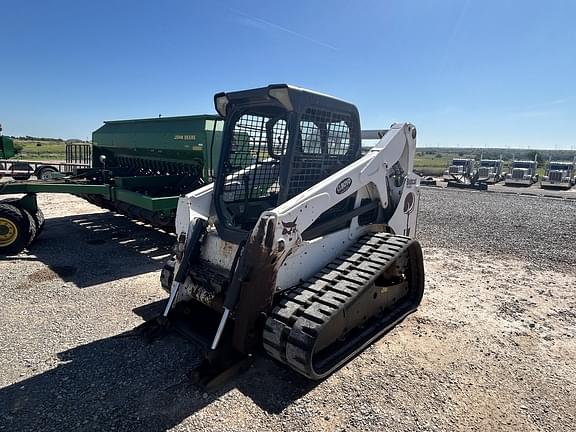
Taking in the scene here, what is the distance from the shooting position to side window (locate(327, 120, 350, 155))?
12.7 feet

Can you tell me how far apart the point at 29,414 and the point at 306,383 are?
6.24 ft

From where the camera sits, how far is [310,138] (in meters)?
3.63

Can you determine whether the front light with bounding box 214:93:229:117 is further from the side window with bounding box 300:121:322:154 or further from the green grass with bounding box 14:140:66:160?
the green grass with bounding box 14:140:66:160

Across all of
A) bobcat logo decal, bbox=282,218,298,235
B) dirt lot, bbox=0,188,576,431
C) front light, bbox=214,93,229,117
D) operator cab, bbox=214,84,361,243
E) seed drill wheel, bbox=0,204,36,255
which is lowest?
dirt lot, bbox=0,188,576,431

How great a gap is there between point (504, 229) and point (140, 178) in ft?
27.2

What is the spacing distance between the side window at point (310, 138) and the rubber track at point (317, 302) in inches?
41.0

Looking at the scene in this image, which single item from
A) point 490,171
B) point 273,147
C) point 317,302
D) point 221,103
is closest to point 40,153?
point 490,171

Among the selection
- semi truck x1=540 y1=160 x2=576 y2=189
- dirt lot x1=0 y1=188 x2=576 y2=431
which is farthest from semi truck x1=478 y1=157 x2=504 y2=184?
dirt lot x1=0 y1=188 x2=576 y2=431

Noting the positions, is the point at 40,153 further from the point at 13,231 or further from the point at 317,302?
the point at 317,302

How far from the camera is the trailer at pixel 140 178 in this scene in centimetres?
602

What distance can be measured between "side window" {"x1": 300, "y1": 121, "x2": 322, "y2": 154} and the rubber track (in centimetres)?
104

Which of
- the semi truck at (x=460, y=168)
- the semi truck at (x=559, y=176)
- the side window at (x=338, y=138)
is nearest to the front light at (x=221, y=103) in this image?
the side window at (x=338, y=138)

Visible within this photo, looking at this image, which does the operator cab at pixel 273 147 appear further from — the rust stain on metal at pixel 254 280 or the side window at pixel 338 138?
the rust stain on metal at pixel 254 280

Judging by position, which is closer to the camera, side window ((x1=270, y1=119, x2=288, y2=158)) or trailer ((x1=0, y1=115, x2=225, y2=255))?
side window ((x1=270, y1=119, x2=288, y2=158))
